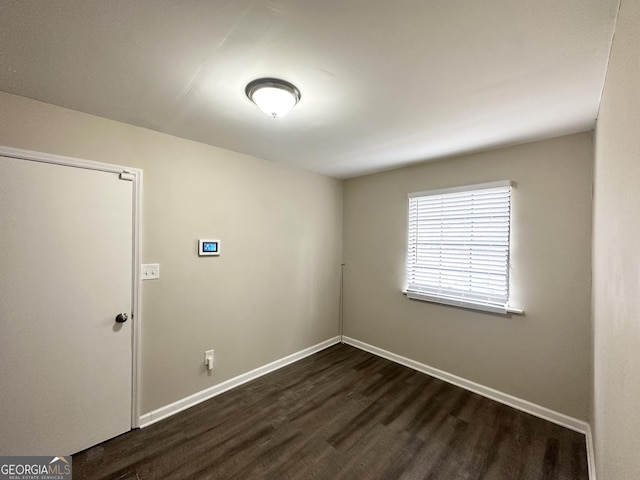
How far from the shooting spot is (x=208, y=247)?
2.53m

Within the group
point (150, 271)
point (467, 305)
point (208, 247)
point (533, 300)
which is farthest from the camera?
point (467, 305)

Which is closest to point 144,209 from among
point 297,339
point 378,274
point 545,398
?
point 297,339

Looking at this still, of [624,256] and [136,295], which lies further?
[136,295]

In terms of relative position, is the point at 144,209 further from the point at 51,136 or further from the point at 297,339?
the point at 297,339

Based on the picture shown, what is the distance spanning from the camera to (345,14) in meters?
1.04

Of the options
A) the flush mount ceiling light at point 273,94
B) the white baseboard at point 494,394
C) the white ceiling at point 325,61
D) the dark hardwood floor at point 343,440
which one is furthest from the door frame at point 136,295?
the white baseboard at point 494,394

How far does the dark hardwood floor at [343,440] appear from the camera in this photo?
68.7 inches

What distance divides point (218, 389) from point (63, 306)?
1.53 metres

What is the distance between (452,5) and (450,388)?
3.16 m

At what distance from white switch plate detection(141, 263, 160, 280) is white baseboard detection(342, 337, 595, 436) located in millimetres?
2824

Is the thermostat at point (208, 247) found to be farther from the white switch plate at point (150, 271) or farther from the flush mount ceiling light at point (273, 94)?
the flush mount ceiling light at point (273, 94)

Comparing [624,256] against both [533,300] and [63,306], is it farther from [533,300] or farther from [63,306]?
[63,306]

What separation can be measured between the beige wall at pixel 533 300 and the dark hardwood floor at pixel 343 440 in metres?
0.31

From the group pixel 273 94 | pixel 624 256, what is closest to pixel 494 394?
pixel 624 256
